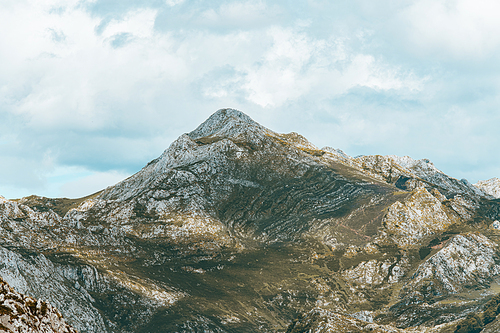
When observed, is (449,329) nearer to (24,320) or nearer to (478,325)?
(478,325)

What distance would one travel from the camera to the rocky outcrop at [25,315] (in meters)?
58.1

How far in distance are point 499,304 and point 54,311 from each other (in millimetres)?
204748

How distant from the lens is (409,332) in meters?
199

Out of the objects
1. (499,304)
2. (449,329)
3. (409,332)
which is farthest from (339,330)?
(499,304)

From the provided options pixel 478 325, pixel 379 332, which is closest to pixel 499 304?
pixel 478 325

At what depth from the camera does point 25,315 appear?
60.9m

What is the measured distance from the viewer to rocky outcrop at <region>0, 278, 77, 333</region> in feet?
191

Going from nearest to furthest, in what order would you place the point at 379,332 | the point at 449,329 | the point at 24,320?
1. the point at 24,320
2. the point at 379,332
3. the point at 449,329

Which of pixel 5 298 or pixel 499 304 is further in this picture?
pixel 499 304

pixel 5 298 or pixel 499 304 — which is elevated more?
pixel 5 298

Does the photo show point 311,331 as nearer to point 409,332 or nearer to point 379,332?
point 379,332

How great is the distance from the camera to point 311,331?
195 meters

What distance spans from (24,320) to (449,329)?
194938mm

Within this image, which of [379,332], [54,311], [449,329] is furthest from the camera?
Result: [449,329]
